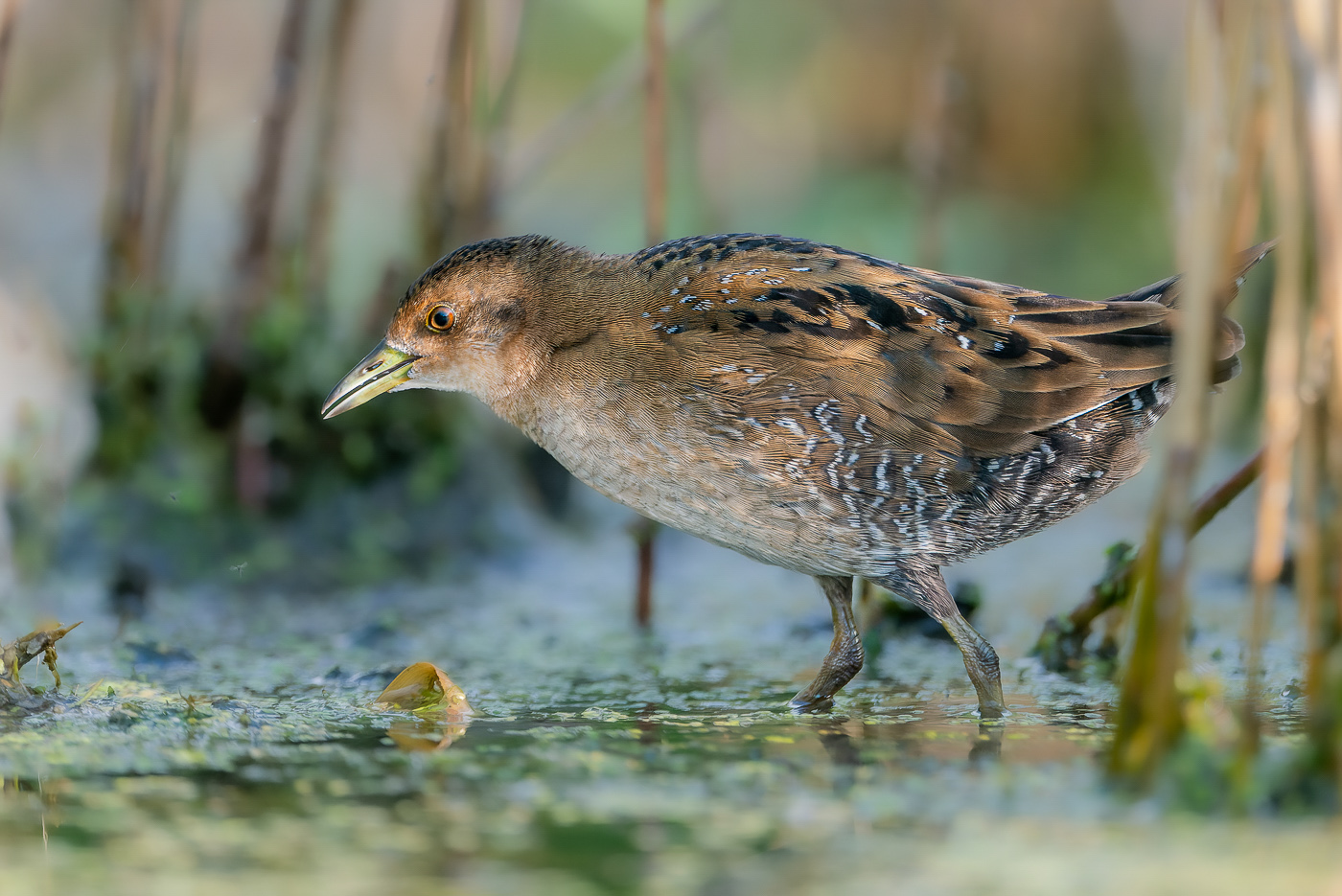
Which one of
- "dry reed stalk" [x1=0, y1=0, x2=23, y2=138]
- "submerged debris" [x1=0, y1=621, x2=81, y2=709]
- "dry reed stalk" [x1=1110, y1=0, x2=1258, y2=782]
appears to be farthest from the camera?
"dry reed stalk" [x1=0, y1=0, x2=23, y2=138]

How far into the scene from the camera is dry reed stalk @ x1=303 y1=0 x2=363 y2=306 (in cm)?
561

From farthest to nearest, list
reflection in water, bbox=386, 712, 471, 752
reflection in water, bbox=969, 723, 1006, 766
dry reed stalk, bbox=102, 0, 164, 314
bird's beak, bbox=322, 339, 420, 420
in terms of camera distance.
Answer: dry reed stalk, bbox=102, 0, 164, 314, bird's beak, bbox=322, 339, 420, 420, reflection in water, bbox=386, 712, 471, 752, reflection in water, bbox=969, 723, 1006, 766

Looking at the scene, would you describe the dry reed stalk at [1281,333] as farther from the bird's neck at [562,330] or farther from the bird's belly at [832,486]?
the bird's neck at [562,330]

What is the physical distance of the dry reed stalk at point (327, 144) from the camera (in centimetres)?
561

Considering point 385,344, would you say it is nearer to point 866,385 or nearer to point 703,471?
point 703,471

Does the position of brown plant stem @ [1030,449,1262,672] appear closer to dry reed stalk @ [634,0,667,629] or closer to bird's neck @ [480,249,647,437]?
dry reed stalk @ [634,0,667,629]

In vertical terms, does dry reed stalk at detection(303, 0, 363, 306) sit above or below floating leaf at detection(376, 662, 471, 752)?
above

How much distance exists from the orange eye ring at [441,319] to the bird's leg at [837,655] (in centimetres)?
125

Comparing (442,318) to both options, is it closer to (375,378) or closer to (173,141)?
(375,378)

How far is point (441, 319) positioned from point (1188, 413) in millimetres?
2307

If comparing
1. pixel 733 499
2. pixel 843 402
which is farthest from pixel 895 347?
pixel 733 499

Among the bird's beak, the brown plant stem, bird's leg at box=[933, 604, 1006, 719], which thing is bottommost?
bird's leg at box=[933, 604, 1006, 719]

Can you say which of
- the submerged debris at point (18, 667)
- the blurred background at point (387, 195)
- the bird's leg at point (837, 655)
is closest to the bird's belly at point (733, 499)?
the bird's leg at point (837, 655)

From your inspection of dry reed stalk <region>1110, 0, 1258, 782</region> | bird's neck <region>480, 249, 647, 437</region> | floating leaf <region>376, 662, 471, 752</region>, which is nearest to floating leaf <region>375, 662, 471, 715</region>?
floating leaf <region>376, 662, 471, 752</region>
